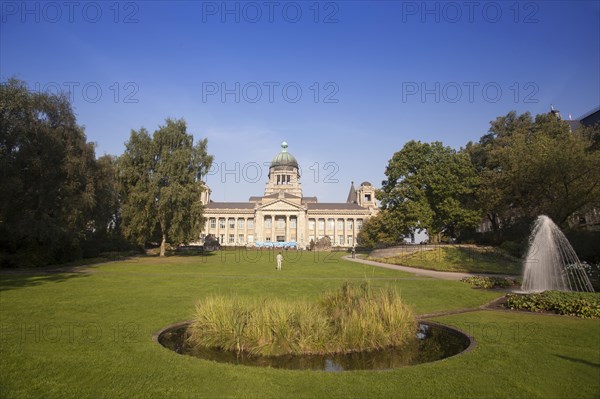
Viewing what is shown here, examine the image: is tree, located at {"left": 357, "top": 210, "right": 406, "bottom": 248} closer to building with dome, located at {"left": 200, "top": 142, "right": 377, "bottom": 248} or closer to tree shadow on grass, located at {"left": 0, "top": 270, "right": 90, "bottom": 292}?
building with dome, located at {"left": 200, "top": 142, "right": 377, "bottom": 248}

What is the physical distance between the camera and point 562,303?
13.0 meters

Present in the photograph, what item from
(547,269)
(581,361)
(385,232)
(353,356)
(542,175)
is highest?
(542,175)

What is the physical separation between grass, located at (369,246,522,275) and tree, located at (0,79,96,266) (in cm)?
3036

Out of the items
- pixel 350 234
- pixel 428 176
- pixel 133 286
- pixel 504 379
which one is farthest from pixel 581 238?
pixel 350 234

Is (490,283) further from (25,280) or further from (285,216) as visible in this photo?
(285,216)

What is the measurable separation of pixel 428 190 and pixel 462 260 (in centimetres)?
1262

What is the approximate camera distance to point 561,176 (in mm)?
32750

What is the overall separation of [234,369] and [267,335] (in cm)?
190

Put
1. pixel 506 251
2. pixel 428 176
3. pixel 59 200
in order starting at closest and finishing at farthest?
pixel 59 200, pixel 506 251, pixel 428 176

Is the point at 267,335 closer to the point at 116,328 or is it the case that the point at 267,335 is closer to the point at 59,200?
the point at 116,328

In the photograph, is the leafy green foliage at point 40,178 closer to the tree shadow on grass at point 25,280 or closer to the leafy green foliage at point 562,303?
the tree shadow on grass at point 25,280

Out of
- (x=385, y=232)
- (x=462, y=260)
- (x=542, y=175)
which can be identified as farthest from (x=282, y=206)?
(x=542, y=175)

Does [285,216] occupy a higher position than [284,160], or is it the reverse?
[284,160]

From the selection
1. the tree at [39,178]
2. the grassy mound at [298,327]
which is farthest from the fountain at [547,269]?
the tree at [39,178]
